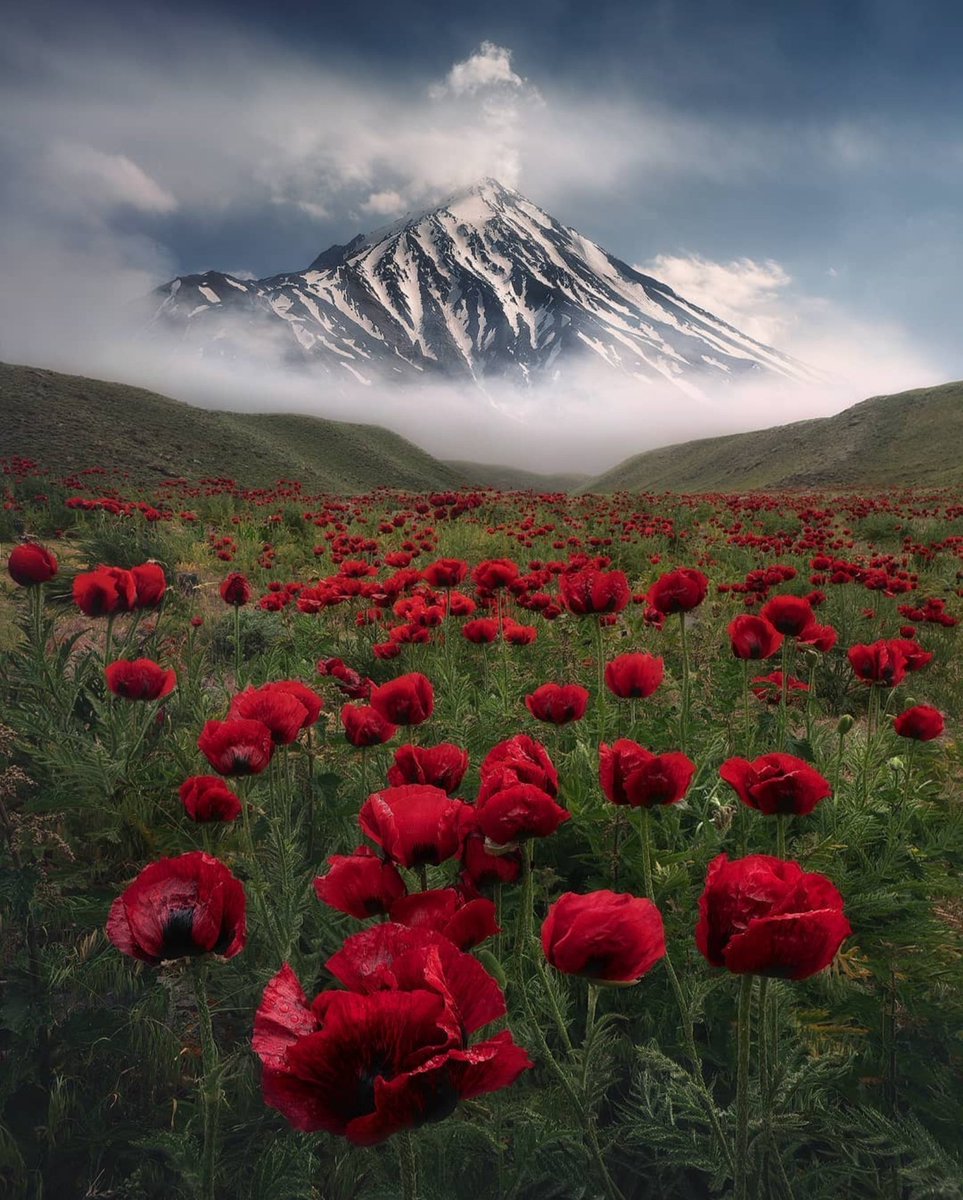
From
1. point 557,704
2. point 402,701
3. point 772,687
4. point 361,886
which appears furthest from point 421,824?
point 772,687

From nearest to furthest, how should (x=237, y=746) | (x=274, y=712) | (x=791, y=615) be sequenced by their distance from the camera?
(x=237, y=746) → (x=274, y=712) → (x=791, y=615)

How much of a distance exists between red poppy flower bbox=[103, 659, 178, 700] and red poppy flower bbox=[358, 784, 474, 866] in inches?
45.2

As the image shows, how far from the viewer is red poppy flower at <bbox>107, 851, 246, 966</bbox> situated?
0.84 m

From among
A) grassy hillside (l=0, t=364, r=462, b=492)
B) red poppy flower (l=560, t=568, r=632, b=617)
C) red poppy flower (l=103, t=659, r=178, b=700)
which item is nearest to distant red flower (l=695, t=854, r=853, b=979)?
red poppy flower (l=560, t=568, r=632, b=617)

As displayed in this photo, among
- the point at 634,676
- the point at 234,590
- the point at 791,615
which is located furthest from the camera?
the point at 234,590

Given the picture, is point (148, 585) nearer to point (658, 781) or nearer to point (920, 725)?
point (658, 781)

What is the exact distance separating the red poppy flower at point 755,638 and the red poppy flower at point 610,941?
5.34 ft

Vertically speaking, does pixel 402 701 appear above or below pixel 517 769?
below

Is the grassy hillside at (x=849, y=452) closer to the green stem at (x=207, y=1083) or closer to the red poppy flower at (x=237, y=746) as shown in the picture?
the red poppy flower at (x=237, y=746)

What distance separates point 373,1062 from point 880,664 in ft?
7.24

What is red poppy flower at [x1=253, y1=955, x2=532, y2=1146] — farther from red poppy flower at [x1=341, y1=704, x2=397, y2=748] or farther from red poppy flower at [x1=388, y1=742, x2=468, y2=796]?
red poppy flower at [x1=341, y1=704, x2=397, y2=748]

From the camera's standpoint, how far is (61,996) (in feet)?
5.54

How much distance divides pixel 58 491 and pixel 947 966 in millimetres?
13699

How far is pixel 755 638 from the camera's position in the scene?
226 centimetres
